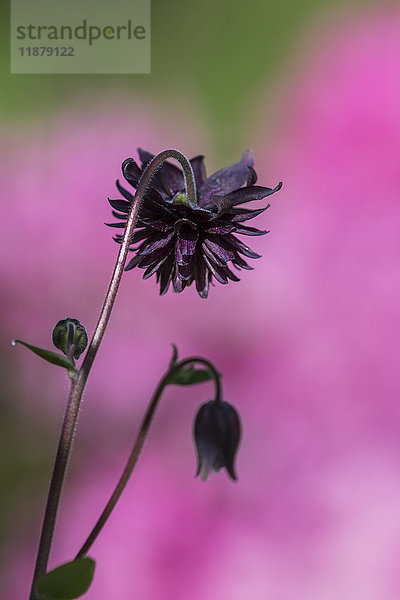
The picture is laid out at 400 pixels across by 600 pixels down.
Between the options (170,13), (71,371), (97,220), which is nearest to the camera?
(71,371)

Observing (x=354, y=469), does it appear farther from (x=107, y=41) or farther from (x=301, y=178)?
(x=107, y=41)

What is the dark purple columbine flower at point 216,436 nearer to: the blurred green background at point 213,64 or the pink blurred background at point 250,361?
the pink blurred background at point 250,361

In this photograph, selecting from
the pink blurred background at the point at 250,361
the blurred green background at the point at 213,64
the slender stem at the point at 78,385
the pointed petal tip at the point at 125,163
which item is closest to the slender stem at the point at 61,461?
the slender stem at the point at 78,385

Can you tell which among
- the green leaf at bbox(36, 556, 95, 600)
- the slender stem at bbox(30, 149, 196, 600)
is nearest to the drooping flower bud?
the slender stem at bbox(30, 149, 196, 600)

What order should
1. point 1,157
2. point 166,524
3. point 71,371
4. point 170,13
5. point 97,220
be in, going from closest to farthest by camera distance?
point 71,371, point 166,524, point 97,220, point 1,157, point 170,13

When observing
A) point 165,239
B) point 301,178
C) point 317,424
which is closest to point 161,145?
point 301,178

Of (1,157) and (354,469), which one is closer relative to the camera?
(354,469)
